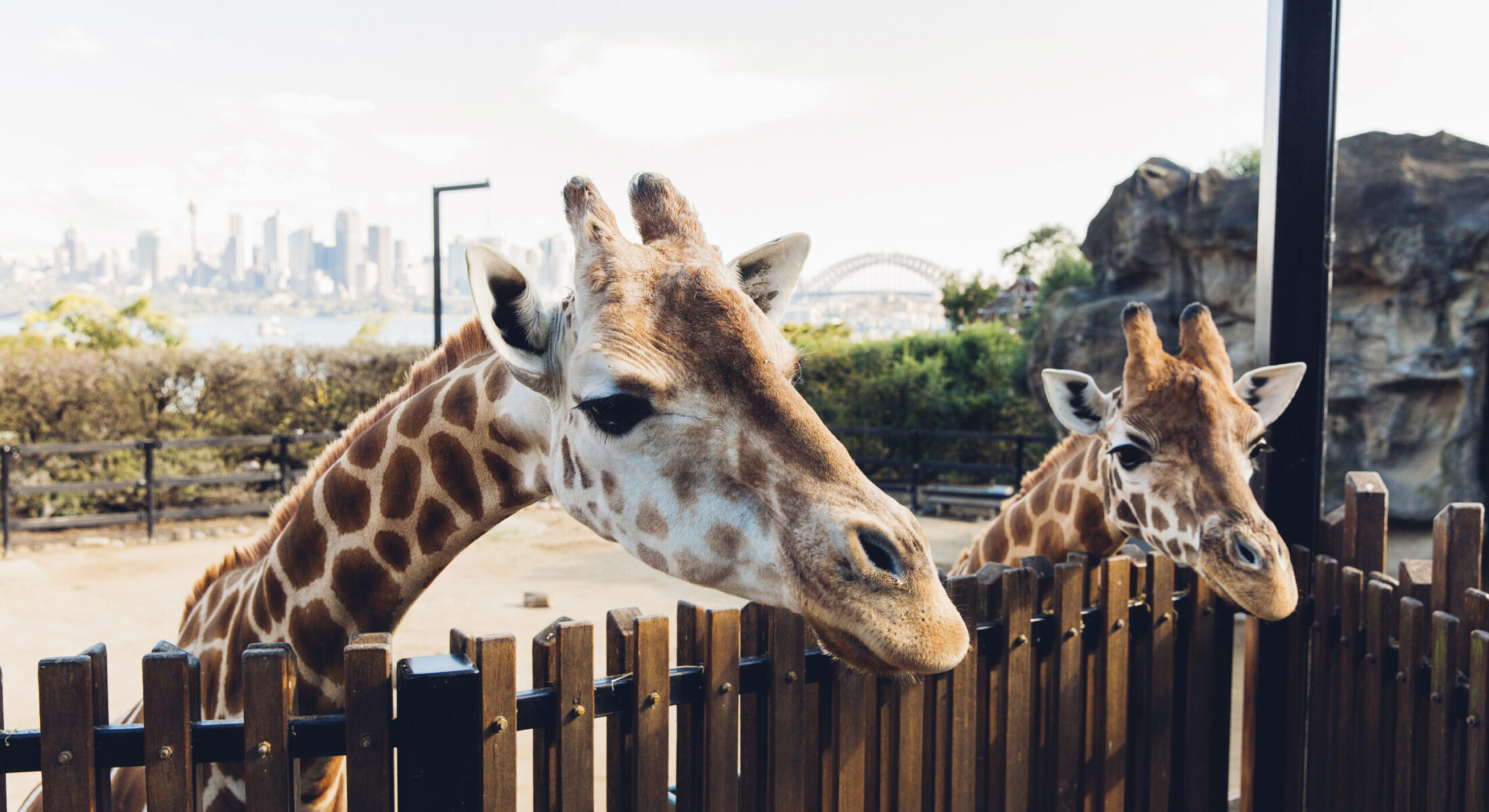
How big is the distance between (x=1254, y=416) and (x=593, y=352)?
7.70 ft

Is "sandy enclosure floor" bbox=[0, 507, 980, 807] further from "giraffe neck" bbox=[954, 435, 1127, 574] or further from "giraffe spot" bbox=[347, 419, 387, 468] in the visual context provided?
"giraffe spot" bbox=[347, 419, 387, 468]

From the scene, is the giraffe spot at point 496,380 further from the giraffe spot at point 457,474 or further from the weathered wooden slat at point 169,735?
the weathered wooden slat at point 169,735

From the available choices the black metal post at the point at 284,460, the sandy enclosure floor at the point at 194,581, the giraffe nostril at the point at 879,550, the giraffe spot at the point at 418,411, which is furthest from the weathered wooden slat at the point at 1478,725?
the black metal post at the point at 284,460

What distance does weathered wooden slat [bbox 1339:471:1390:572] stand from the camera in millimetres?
3246

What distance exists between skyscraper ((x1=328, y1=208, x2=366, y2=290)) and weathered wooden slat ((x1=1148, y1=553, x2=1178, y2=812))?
305ft

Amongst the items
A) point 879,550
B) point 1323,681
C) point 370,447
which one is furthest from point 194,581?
point 1323,681

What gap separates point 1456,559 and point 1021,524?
1405mm

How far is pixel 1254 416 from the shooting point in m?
3.00

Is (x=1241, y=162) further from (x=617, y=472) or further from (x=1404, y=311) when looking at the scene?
(x=617, y=472)

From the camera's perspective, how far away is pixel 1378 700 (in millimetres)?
2951

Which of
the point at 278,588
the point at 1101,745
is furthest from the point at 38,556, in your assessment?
the point at 1101,745

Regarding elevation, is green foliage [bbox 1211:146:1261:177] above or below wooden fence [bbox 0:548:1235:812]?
above

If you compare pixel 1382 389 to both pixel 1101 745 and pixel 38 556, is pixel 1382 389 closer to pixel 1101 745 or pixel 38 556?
pixel 1101 745

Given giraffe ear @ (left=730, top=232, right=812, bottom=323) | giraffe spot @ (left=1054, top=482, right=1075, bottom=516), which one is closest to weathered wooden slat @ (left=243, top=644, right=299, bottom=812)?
giraffe ear @ (left=730, top=232, right=812, bottom=323)
